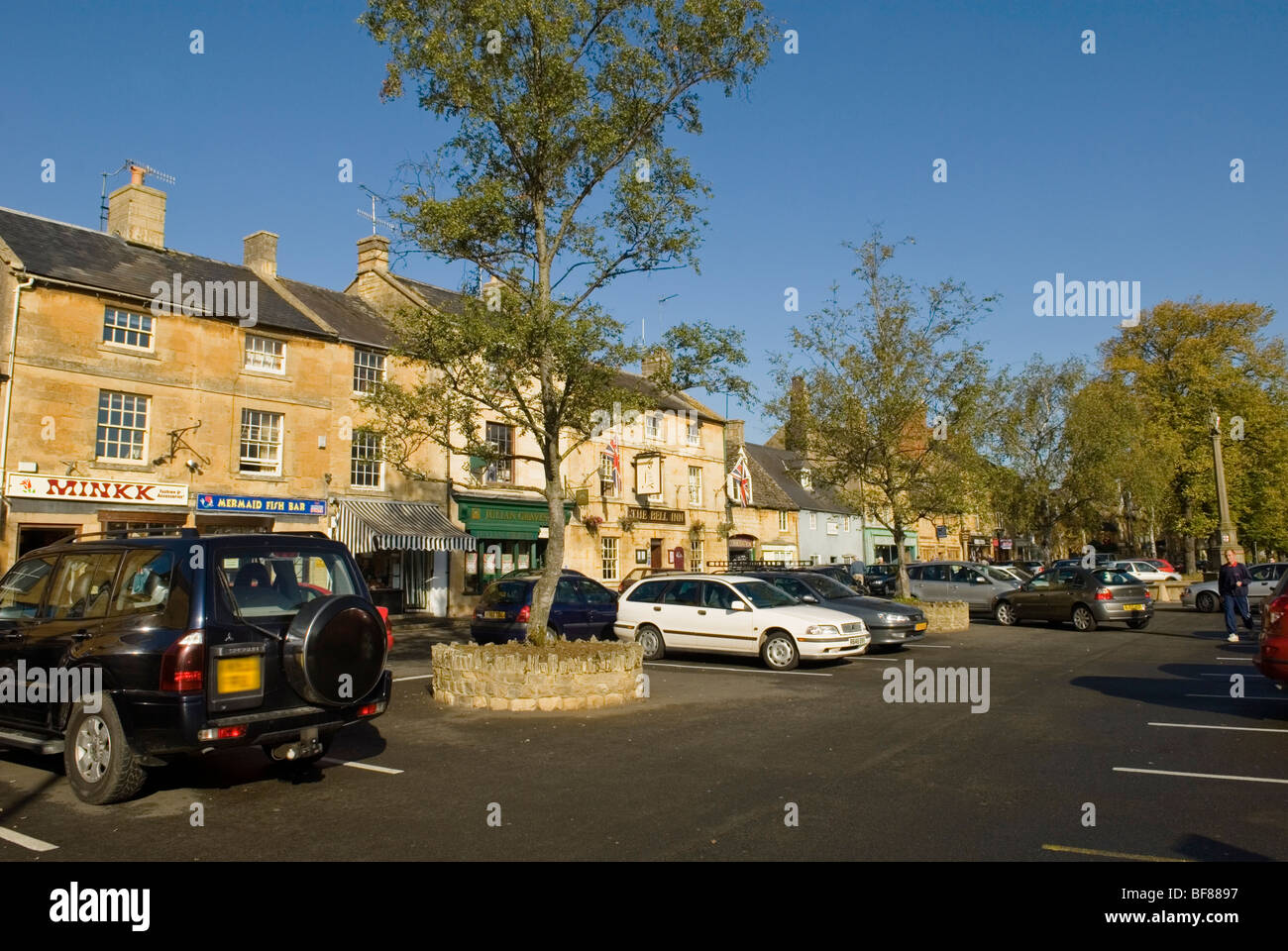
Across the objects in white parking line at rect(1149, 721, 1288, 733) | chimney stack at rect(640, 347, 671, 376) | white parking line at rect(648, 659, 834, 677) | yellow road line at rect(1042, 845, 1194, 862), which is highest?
chimney stack at rect(640, 347, 671, 376)

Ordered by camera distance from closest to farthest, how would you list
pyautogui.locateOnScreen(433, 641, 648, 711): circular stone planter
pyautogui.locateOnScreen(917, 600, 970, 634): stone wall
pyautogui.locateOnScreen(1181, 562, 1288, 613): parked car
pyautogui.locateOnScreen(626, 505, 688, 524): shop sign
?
pyautogui.locateOnScreen(433, 641, 648, 711): circular stone planter
pyautogui.locateOnScreen(917, 600, 970, 634): stone wall
pyautogui.locateOnScreen(1181, 562, 1288, 613): parked car
pyautogui.locateOnScreen(626, 505, 688, 524): shop sign

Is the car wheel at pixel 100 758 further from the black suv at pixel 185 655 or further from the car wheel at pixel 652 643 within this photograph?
the car wheel at pixel 652 643

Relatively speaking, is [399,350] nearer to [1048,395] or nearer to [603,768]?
Result: [603,768]

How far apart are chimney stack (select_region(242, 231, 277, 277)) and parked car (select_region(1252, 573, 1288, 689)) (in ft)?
89.0

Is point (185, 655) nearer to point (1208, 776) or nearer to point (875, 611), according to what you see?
point (1208, 776)

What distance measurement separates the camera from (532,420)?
13.1 m

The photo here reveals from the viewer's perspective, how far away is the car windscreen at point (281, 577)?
6949 millimetres

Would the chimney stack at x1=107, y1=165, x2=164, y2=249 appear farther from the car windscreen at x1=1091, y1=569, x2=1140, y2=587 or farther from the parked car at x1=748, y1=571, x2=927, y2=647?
the car windscreen at x1=1091, y1=569, x2=1140, y2=587

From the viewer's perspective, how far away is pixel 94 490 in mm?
20594

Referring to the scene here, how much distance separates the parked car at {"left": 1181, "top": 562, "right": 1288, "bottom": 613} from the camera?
24953 mm

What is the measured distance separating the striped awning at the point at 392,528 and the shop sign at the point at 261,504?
2.52 feet

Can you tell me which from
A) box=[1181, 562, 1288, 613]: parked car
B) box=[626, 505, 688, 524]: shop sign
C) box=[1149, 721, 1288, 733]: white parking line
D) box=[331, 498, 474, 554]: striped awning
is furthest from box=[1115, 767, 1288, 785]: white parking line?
box=[626, 505, 688, 524]: shop sign

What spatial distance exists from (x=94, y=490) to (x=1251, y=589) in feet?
100
